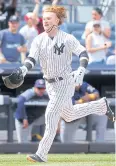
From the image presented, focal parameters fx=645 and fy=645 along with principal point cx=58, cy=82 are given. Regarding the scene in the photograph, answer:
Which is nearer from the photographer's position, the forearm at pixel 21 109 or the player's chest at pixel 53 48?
the player's chest at pixel 53 48

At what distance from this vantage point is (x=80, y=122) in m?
10.6

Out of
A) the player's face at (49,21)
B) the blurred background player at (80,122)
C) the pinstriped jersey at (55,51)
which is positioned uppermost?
the player's face at (49,21)

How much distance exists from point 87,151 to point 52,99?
3.23 metres

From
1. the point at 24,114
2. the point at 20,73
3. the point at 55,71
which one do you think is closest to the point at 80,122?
the point at 24,114

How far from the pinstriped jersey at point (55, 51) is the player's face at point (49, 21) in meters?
0.09

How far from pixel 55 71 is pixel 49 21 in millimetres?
544

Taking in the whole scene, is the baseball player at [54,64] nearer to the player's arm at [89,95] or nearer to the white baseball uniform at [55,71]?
the white baseball uniform at [55,71]

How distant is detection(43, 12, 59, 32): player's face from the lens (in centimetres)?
695

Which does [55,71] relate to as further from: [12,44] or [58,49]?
[12,44]

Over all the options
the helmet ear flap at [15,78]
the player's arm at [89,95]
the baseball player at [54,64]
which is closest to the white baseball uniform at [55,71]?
the baseball player at [54,64]

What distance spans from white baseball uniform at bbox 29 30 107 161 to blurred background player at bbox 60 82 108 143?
10.6ft

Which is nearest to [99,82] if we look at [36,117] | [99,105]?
[36,117]

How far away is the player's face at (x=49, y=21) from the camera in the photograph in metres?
6.95

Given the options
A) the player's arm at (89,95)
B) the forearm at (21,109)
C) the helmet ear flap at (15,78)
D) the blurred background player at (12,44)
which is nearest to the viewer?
the helmet ear flap at (15,78)
